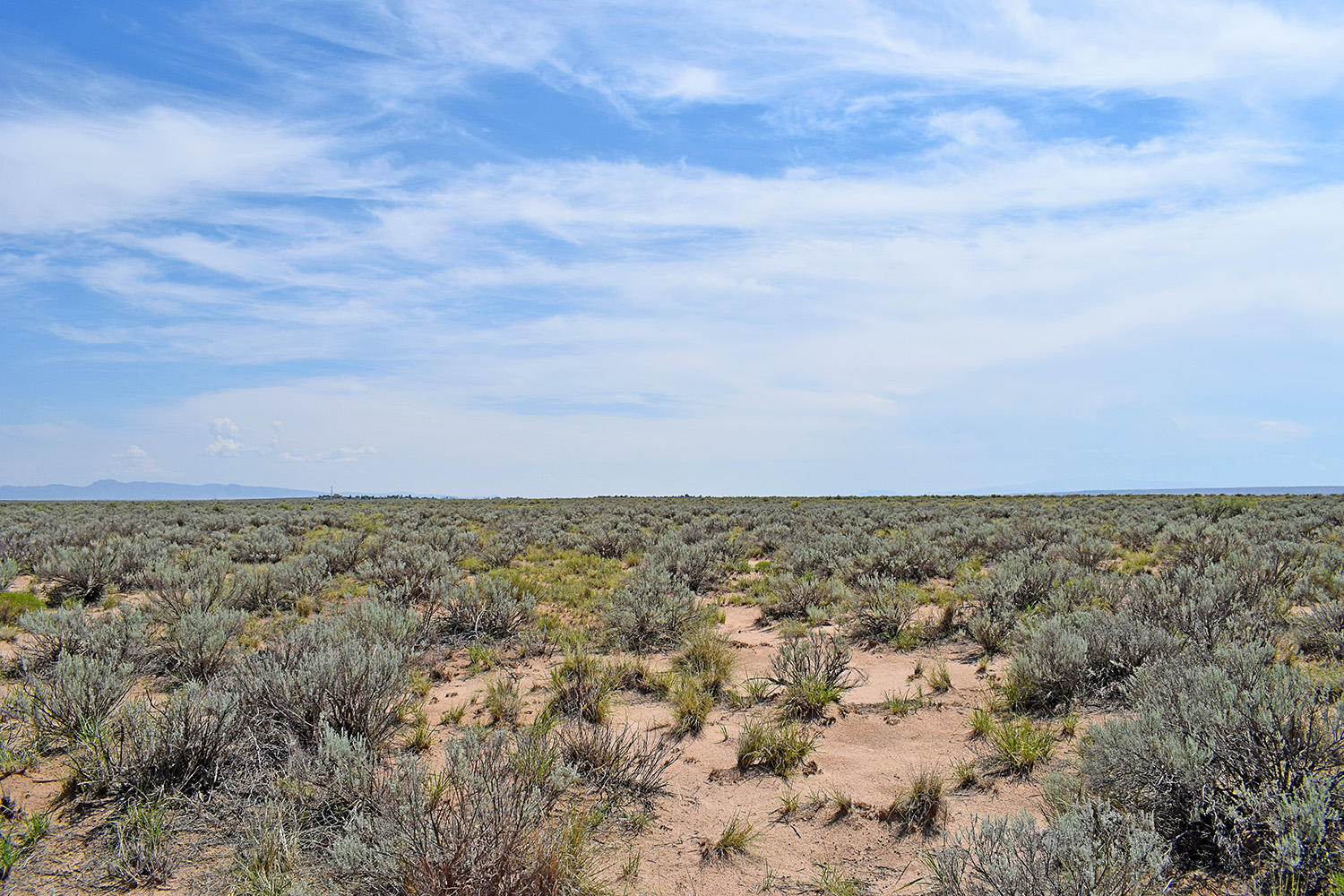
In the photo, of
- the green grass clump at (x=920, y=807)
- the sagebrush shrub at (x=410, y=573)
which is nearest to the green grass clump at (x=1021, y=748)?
the green grass clump at (x=920, y=807)

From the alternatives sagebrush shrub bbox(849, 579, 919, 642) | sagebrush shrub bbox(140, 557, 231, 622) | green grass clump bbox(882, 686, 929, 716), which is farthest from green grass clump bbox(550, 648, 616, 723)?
sagebrush shrub bbox(140, 557, 231, 622)

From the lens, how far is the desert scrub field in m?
2.93

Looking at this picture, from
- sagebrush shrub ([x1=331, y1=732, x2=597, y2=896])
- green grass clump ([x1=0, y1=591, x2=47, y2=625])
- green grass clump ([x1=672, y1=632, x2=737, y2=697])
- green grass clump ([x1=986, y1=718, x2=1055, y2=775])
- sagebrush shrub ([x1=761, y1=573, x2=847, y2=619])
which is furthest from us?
sagebrush shrub ([x1=761, y1=573, x2=847, y2=619])

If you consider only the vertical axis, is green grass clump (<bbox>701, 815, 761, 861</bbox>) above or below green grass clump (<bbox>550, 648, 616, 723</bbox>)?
below

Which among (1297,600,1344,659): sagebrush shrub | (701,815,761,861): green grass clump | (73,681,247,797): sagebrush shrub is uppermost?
(1297,600,1344,659): sagebrush shrub

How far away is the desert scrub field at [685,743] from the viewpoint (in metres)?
2.93

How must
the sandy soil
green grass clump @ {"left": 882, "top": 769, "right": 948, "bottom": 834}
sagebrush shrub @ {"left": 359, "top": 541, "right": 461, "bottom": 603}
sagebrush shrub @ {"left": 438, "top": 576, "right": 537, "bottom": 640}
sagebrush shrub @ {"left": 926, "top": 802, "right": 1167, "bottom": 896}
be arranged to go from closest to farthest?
sagebrush shrub @ {"left": 926, "top": 802, "right": 1167, "bottom": 896}, the sandy soil, green grass clump @ {"left": 882, "top": 769, "right": 948, "bottom": 834}, sagebrush shrub @ {"left": 438, "top": 576, "right": 537, "bottom": 640}, sagebrush shrub @ {"left": 359, "top": 541, "right": 461, "bottom": 603}

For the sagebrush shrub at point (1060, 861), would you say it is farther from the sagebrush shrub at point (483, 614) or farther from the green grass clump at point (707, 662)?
the sagebrush shrub at point (483, 614)

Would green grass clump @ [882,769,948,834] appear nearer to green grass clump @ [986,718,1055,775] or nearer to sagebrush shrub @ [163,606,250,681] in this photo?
green grass clump @ [986,718,1055,775]

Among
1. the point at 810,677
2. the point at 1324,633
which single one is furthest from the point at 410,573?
the point at 1324,633

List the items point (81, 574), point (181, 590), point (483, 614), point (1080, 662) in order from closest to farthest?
point (1080, 662)
point (483, 614)
point (181, 590)
point (81, 574)

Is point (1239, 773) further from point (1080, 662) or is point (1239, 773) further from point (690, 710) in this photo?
point (690, 710)

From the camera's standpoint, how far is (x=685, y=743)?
4.90 m

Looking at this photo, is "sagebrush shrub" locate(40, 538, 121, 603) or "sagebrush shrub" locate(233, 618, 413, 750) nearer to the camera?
"sagebrush shrub" locate(233, 618, 413, 750)
